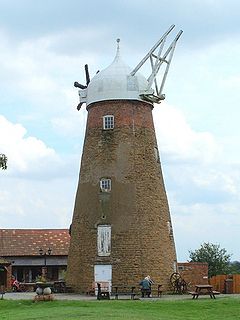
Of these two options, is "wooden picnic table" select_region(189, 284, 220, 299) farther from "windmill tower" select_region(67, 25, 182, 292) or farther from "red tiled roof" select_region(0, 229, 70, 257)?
"red tiled roof" select_region(0, 229, 70, 257)

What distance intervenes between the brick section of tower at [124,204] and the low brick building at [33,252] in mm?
12472

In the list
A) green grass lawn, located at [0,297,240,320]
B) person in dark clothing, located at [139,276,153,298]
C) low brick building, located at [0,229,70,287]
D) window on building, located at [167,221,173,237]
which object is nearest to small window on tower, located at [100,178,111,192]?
window on building, located at [167,221,173,237]

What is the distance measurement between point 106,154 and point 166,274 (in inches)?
293

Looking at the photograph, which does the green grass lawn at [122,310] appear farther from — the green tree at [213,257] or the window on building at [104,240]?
the green tree at [213,257]

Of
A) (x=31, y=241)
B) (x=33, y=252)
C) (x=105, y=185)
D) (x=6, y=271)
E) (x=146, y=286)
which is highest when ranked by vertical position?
(x=105, y=185)

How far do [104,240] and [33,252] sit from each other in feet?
49.9

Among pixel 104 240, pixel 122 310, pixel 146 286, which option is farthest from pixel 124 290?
pixel 122 310

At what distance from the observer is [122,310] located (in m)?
27.7

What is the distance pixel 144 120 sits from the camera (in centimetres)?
4116

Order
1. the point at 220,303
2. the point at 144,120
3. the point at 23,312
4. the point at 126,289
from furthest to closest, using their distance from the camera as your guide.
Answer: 1. the point at 144,120
2. the point at 126,289
3. the point at 220,303
4. the point at 23,312

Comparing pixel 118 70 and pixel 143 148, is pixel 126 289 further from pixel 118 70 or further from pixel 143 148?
pixel 118 70

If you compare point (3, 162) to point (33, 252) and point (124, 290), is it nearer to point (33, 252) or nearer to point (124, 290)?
point (124, 290)

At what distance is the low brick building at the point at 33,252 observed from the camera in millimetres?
53062

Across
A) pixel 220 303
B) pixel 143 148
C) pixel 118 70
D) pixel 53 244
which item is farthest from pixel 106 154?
pixel 53 244
